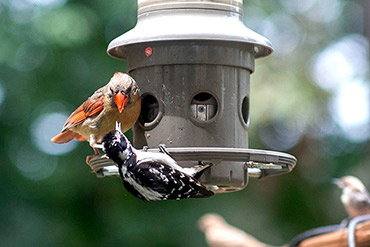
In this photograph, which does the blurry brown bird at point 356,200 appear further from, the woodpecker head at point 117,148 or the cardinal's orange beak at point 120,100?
the woodpecker head at point 117,148

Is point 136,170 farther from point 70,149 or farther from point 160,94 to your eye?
point 70,149

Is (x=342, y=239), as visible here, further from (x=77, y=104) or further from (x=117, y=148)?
(x=77, y=104)

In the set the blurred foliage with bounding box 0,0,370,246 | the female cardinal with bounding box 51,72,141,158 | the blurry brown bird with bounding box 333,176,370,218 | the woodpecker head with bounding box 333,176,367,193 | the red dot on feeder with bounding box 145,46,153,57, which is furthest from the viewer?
the blurred foliage with bounding box 0,0,370,246

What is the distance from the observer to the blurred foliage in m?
12.6

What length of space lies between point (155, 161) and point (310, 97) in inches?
291

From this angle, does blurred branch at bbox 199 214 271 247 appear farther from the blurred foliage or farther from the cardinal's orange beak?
the blurred foliage

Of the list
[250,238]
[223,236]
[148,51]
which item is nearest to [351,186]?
[250,238]

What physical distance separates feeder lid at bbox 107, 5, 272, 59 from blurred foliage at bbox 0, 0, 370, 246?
5.80 meters

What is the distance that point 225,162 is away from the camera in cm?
630

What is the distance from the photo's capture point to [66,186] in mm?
13070

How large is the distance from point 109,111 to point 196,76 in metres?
0.60

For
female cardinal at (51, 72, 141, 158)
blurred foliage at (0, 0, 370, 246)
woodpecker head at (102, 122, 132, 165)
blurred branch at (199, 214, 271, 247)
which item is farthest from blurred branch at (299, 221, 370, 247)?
blurred foliage at (0, 0, 370, 246)

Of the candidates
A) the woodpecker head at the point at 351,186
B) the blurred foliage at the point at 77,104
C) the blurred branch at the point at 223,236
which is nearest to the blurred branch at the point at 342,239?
the blurred branch at the point at 223,236

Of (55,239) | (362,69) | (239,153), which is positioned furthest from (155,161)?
(362,69)
